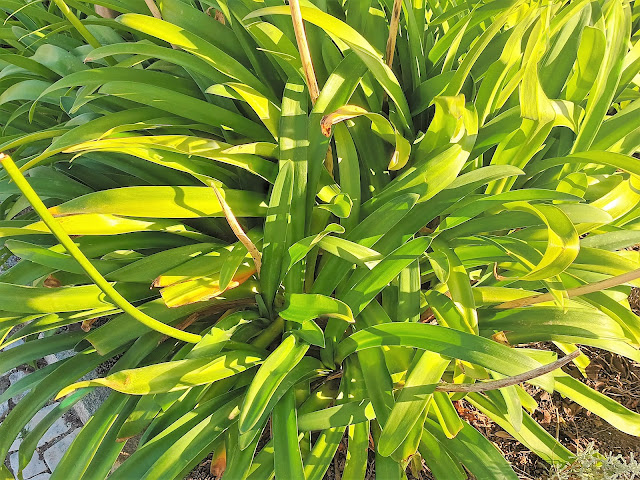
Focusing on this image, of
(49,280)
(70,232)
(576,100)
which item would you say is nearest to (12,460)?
(49,280)

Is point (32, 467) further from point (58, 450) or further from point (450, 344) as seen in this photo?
point (450, 344)

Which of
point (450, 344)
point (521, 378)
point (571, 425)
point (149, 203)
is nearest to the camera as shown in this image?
point (521, 378)

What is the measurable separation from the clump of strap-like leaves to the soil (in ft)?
0.37

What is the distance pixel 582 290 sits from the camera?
1004 millimetres

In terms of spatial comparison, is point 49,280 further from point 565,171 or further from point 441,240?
point 565,171

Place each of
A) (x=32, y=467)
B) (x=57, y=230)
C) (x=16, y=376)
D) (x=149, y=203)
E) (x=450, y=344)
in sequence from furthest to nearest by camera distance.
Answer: (x=16, y=376)
(x=32, y=467)
(x=149, y=203)
(x=450, y=344)
(x=57, y=230)

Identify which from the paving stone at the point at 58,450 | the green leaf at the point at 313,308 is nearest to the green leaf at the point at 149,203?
the green leaf at the point at 313,308

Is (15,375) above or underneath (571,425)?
above

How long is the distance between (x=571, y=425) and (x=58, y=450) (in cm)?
154

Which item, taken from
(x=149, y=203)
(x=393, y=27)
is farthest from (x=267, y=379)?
(x=393, y=27)

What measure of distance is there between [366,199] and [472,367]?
1.56 ft

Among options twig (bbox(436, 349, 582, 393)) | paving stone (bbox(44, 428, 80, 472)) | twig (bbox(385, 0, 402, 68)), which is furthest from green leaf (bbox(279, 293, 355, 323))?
paving stone (bbox(44, 428, 80, 472))

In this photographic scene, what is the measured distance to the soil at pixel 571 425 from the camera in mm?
1281

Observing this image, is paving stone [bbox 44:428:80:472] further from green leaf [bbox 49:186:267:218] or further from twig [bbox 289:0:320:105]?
twig [bbox 289:0:320:105]
